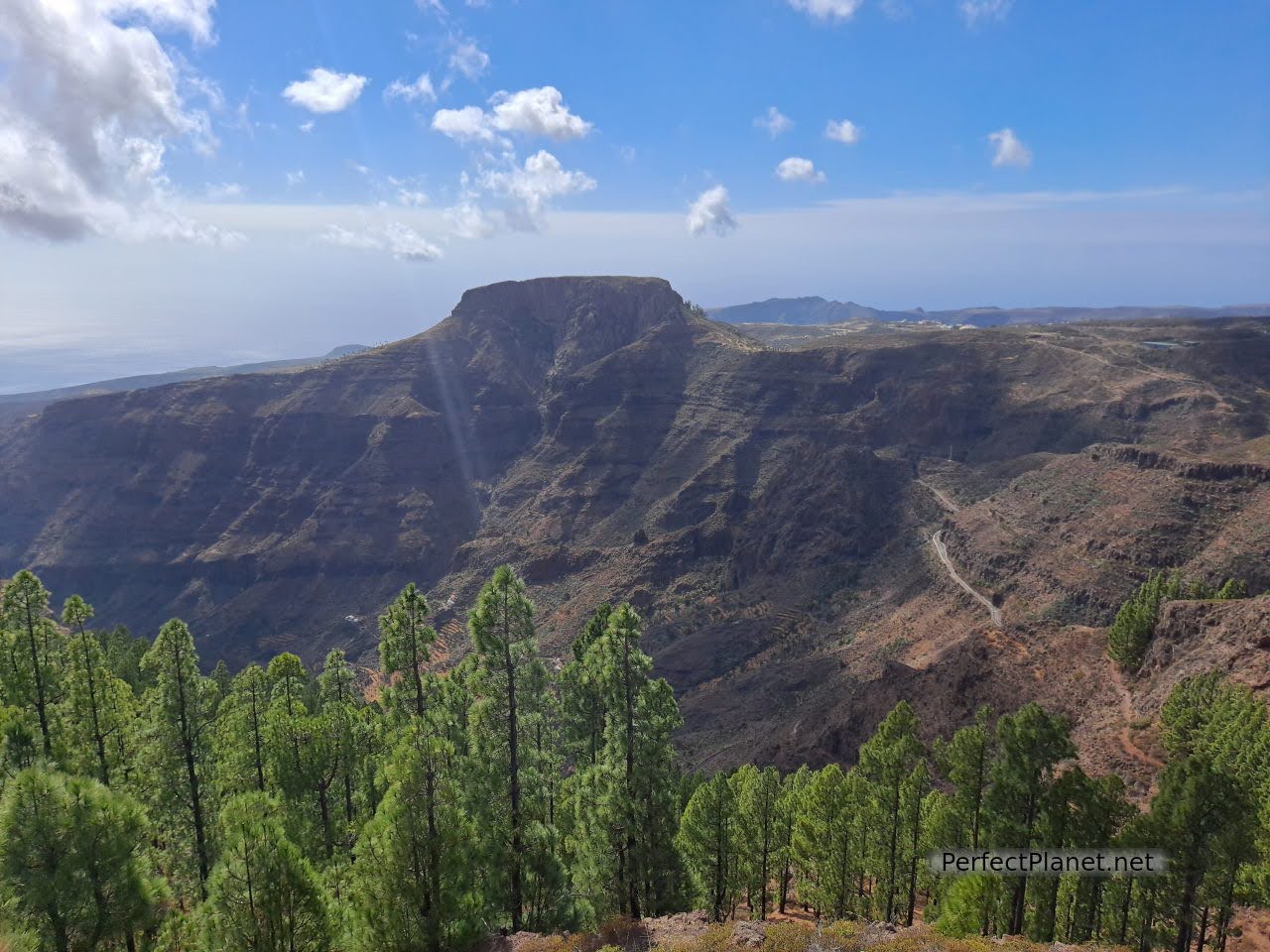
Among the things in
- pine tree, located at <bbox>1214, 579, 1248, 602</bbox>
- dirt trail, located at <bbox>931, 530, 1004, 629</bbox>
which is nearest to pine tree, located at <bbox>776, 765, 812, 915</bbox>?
pine tree, located at <bbox>1214, 579, 1248, 602</bbox>

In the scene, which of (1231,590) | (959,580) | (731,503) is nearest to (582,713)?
(1231,590)

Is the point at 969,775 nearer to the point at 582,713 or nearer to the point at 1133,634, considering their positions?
the point at 582,713

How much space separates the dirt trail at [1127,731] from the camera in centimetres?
4092

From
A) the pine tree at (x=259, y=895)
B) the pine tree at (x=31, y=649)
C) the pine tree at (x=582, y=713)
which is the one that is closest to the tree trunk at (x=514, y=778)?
the pine tree at (x=259, y=895)

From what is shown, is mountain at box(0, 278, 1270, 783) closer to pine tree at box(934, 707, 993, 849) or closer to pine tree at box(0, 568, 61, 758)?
pine tree at box(934, 707, 993, 849)

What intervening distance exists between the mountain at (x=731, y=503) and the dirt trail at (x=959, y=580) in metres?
0.53

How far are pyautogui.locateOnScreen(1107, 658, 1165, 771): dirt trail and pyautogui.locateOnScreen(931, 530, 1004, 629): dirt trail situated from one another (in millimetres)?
24610

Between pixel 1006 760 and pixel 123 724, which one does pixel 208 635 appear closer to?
pixel 123 724

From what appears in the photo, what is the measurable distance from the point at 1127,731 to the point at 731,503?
288 feet

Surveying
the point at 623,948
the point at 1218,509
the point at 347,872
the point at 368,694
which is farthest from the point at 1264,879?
the point at 368,694

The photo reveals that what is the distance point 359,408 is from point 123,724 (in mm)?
150908

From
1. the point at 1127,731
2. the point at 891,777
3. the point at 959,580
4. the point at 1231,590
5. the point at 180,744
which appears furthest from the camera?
the point at 959,580

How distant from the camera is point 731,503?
428 feet

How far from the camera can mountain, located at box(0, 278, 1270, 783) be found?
7525 centimetres
